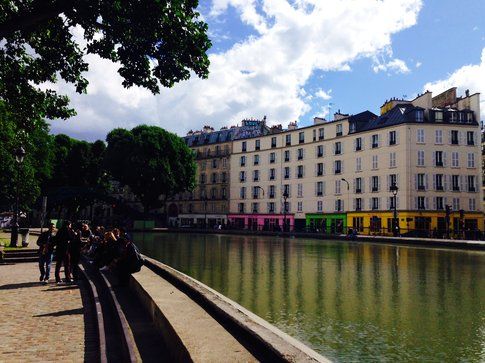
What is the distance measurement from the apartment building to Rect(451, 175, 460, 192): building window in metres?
0.12

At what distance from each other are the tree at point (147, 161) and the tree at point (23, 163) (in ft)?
31.3

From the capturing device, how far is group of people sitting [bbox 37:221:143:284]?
10.2 m

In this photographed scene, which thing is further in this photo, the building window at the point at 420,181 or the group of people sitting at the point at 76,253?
the building window at the point at 420,181

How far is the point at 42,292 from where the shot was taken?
395 inches

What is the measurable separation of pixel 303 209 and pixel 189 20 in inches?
2238

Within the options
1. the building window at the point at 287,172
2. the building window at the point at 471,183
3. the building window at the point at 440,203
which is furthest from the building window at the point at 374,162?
the building window at the point at 287,172

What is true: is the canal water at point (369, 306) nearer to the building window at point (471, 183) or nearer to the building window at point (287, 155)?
the building window at point (471, 183)

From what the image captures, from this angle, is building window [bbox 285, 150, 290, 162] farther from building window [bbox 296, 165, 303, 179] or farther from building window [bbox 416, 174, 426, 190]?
building window [bbox 416, 174, 426, 190]

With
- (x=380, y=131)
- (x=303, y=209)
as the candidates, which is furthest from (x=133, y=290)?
(x=303, y=209)

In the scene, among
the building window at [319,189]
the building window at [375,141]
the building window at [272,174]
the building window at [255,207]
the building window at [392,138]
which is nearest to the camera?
the building window at [392,138]

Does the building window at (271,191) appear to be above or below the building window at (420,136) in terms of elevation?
below

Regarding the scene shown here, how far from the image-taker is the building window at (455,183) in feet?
169

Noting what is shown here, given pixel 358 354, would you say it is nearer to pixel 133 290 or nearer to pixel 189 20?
pixel 133 290

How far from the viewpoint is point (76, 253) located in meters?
11.5
